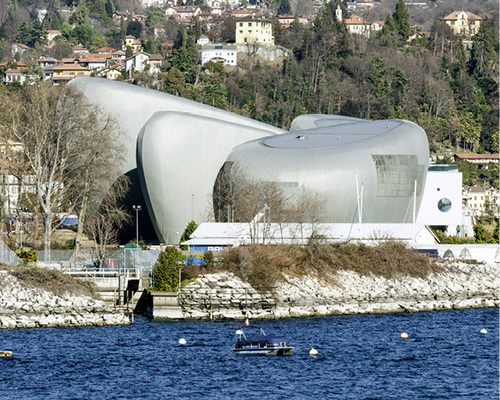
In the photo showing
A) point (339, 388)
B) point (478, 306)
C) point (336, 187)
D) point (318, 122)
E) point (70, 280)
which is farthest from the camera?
point (318, 122)

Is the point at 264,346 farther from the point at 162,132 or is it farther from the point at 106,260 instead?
the point at 162,132

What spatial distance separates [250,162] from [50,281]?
23.3m

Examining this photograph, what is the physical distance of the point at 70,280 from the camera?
53.1m

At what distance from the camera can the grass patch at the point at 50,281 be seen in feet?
170

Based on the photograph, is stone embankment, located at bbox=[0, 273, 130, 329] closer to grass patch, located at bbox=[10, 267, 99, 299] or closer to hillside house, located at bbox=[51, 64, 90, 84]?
grass patch, located at bbox=[10, 267, 99, 299]

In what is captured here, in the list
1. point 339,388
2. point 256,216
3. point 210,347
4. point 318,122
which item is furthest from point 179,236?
point 339,388

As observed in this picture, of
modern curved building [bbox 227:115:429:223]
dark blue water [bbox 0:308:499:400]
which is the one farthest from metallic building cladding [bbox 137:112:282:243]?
dark blue water [bbox 0:308:499:400]

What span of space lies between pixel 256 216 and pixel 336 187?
7728 millimetres

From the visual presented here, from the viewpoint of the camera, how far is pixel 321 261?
58.6 metres

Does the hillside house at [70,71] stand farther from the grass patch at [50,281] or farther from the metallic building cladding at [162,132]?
the grass patch at [50,281]

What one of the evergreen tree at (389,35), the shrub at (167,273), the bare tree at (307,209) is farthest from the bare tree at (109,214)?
the evergreen tree at (389,35)

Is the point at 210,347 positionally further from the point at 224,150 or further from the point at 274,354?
the point at 224,150

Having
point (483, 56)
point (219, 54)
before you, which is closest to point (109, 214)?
point (219, 54)

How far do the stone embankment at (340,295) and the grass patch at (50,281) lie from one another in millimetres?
5226
